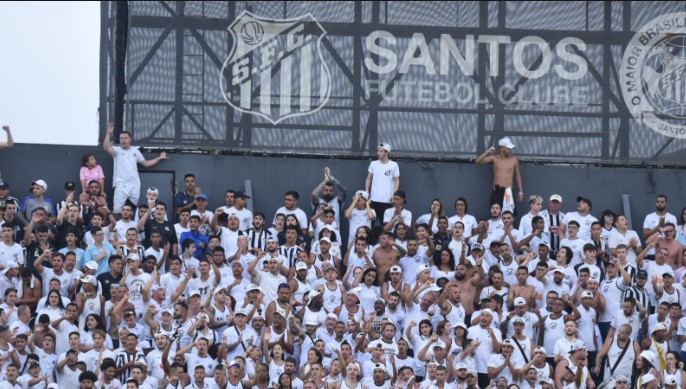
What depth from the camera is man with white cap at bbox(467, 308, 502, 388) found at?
2950 centimetres

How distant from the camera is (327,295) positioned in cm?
3005

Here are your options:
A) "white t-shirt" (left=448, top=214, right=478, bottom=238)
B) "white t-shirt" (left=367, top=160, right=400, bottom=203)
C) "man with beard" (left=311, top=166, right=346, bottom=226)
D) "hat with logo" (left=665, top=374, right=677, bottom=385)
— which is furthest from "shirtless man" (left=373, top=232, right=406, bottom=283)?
"hat with logo" (left=665, top=374, right=677, bottom=385)

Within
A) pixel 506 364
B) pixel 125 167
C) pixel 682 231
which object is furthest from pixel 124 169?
pixel 682 231

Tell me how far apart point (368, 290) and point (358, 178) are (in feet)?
15.0

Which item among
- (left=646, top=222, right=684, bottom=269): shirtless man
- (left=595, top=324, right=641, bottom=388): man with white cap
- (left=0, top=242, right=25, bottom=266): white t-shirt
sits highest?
(left=646, top=222, right=684, bottom=269): shirtless man

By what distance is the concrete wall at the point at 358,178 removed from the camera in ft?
111

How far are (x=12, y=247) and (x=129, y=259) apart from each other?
2.06 metres

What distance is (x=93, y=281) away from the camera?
29359 mm

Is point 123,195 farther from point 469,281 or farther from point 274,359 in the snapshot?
point 469,281

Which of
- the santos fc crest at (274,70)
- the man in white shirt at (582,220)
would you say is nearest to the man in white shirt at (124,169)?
the santos fc crest at (274,70)

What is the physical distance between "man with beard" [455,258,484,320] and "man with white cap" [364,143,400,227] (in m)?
2.78

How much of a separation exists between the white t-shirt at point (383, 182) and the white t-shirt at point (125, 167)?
4321 mm

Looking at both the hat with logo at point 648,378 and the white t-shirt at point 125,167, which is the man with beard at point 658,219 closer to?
the hat with logo at point 648,378

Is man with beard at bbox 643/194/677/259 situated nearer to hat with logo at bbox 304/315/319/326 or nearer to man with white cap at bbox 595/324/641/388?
man with white cap at bbox 595/324/641/388
